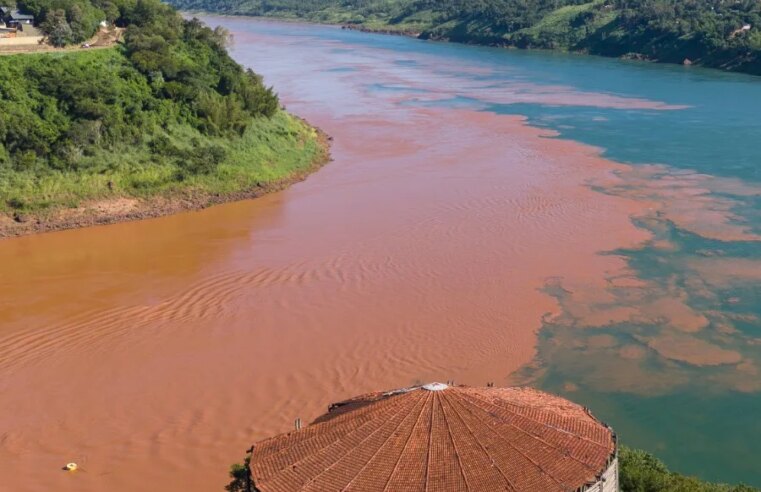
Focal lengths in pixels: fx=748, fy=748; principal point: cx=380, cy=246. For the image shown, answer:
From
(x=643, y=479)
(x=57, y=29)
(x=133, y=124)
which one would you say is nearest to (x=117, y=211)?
(x=133, y=124)

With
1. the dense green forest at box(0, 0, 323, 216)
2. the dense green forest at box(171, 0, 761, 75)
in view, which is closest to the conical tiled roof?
the dense green forest at box(0, 0, 323, 216)

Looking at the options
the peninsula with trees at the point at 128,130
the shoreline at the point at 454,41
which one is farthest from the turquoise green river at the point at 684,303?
the shoreline at the point at 454,41

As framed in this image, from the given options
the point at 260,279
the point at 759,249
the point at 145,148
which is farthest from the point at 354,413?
the point at 145,148

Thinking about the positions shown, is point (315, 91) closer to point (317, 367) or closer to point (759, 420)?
point (317, 367)

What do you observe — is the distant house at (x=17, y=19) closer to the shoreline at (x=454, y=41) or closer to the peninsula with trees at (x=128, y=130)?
the peninsula with trees at (x=128, y=130)

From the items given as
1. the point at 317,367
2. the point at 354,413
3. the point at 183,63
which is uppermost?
the point at 183,63

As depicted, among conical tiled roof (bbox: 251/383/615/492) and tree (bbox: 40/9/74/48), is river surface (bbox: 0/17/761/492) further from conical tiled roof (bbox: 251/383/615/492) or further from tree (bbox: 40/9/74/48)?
tree (bbox: 40/9/74/48)
